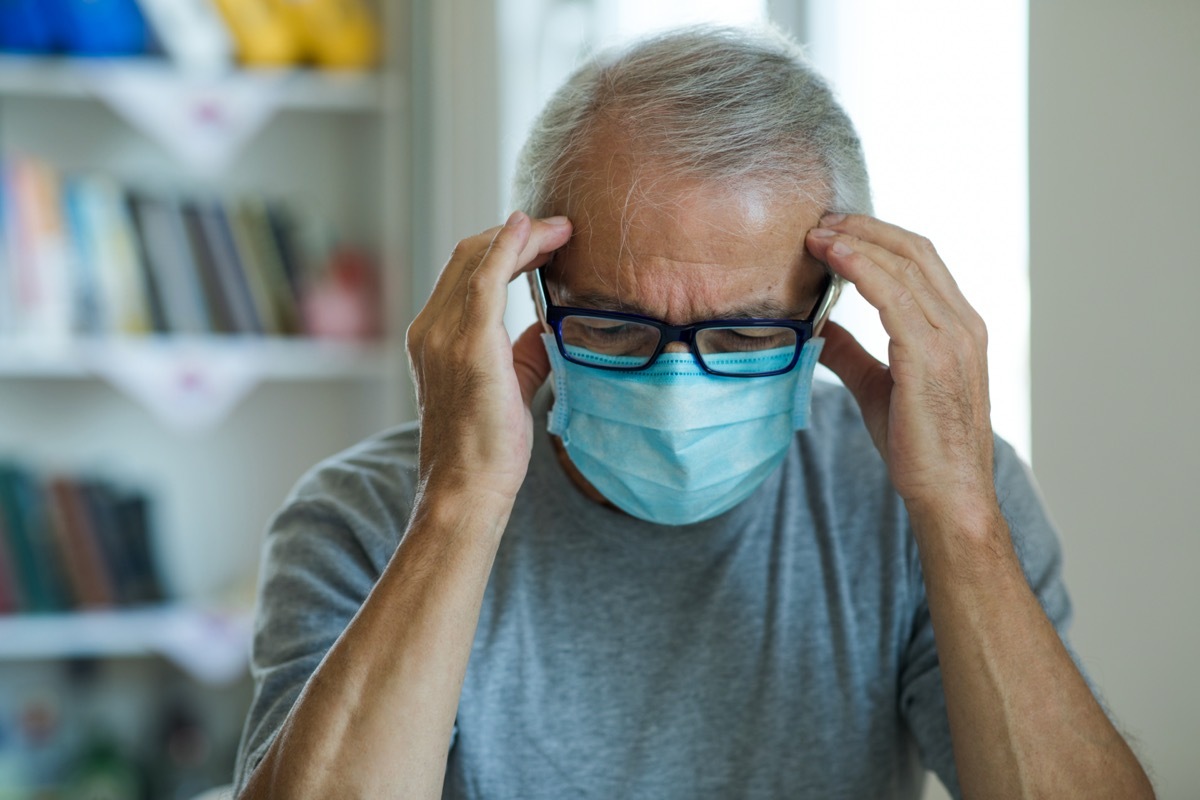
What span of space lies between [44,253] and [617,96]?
1845mm

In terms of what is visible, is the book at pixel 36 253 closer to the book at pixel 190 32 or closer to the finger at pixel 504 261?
the book at pixel 190 32

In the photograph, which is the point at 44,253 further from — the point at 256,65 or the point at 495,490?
the point at 495,490

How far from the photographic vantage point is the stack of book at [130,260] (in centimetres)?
249

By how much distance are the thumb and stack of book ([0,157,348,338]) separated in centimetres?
160

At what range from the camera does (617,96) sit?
3.73 feet

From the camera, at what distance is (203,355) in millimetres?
2590

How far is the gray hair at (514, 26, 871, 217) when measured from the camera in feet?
3.59

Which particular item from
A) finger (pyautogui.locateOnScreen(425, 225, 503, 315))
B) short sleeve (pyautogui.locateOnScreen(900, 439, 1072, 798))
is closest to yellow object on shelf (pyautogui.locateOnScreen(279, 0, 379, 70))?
finger (pyautogui.locateOnScreen(425, 225, 503, 315))

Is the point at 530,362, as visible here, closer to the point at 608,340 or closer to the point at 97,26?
the point at 608,340

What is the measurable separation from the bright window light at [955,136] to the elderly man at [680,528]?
0.93ft

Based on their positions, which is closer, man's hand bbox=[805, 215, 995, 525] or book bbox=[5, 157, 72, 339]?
man's hand bbox=[805, 215, 995, 525]

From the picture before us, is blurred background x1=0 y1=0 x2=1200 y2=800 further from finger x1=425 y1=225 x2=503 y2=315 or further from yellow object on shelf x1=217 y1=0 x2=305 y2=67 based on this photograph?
finger x1=425 y1=225 x2=503 y2=315

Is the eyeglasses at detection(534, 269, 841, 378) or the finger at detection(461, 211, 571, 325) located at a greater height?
the finger at detection(461, 211, 571, 325)

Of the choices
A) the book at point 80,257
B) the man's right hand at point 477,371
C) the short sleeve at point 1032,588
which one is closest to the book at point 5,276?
the book at point 80,257
